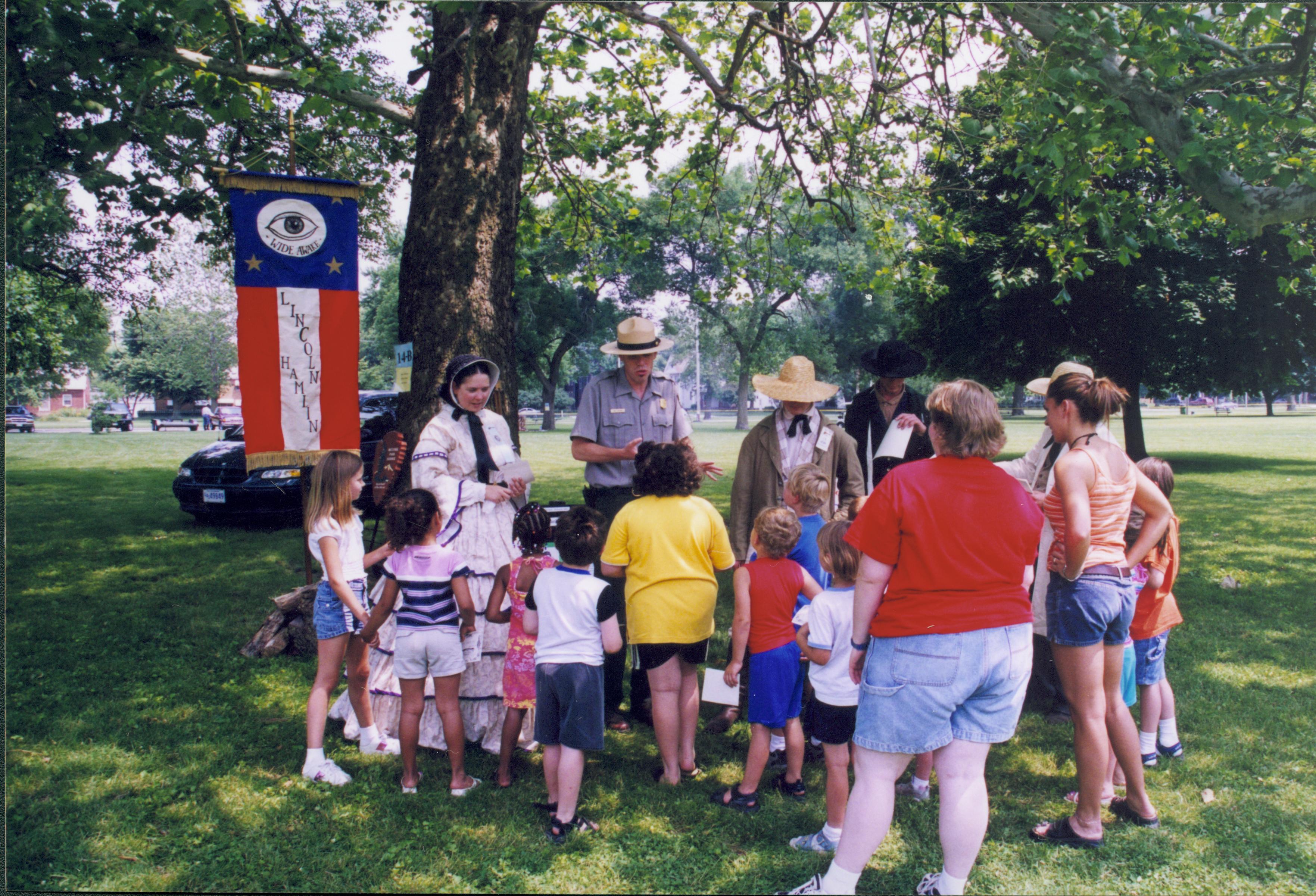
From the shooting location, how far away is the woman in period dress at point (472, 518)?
3971 mm

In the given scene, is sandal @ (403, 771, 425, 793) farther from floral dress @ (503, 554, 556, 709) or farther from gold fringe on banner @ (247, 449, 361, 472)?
gold fringe on banner @ (247, 449, 361, 472)

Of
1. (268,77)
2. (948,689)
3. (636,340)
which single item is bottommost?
(948,689)

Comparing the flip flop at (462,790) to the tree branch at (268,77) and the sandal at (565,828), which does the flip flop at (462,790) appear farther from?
the tree branch at (268,77)

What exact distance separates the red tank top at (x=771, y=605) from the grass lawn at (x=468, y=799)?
2.49 feet

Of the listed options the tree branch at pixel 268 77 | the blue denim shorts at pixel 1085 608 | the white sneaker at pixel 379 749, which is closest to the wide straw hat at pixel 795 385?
the blue denim shorts at pixel 1085 608

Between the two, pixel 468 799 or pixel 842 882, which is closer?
pixel 842 882

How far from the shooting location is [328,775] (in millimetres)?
3809

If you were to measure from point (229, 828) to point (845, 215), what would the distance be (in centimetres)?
686

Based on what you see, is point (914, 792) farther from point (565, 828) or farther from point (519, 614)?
point (519, 614)

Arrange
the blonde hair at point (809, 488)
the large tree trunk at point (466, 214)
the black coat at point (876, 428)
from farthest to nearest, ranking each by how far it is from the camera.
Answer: the large tree trunk at point (466, 214) → the black coat at point (876, 428) → the blonde hair at point (809, 488)

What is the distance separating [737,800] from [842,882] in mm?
998

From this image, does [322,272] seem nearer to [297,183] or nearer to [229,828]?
[297,183]

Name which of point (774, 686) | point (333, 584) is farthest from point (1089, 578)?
point (333, 584)

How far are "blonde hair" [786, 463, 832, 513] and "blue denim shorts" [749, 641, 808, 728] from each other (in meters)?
0.71
